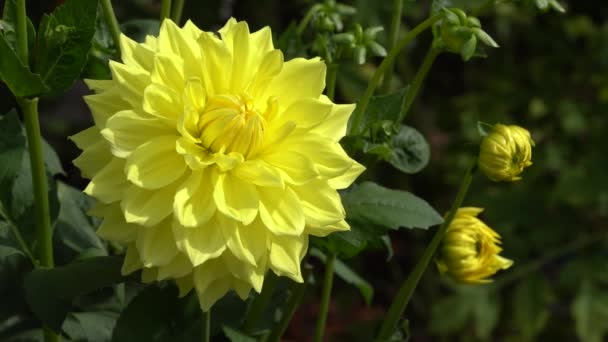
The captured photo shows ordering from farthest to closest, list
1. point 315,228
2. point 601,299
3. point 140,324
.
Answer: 1. point 601,299
2. point 140,324
3. point 315,228

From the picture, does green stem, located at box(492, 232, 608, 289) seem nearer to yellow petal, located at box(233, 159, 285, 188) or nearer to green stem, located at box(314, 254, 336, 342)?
green stem, located at box(314, 254, 336, 342)

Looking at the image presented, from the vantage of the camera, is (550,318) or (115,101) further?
(550,318)

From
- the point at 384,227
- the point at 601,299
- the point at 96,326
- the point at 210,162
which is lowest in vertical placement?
the point at 601,299

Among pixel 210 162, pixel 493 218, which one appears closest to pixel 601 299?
pixel 493 218

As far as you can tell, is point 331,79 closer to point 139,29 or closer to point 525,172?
point 139,29

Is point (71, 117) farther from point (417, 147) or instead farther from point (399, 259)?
point (417, 147)

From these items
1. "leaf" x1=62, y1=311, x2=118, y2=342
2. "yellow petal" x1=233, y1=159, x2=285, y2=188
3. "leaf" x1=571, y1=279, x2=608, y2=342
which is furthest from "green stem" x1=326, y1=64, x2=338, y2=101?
"leaf" x1=571, y1=279, x2=608, y2=342
